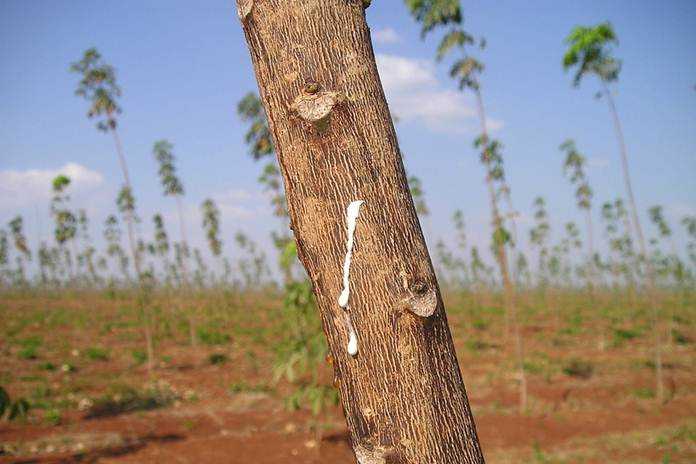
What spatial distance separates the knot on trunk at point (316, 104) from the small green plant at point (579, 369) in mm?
13394

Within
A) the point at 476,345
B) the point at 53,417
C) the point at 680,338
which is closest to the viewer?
the point at 53,417

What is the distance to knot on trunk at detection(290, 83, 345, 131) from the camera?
0.90 metres

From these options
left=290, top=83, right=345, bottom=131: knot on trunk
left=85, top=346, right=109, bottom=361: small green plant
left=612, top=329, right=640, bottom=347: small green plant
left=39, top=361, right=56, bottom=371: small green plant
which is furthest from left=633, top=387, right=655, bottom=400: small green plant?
left=39, top=361, right=56, bottom=371: small green plant

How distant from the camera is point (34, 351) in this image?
597 inches

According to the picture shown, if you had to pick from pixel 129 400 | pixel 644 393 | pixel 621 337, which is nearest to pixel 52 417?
pixel 129 400

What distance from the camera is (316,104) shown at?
90cm

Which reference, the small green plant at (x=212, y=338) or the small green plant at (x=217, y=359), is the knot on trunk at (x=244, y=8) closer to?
the small green plant at (x=217, y=359)

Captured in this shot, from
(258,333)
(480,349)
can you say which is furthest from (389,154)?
(258,333)

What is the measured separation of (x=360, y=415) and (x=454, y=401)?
0.17 metres

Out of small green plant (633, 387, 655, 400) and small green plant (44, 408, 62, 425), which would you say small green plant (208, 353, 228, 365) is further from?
small green plant (633, 387, 655, 400)

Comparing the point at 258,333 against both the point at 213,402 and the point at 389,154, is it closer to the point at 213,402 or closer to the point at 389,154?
the point at 213,402

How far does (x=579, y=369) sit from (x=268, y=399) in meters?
8.03

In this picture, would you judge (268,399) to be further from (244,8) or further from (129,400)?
(244,8)

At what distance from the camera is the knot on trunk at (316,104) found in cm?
90
